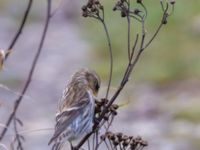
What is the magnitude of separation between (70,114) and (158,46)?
12523 millimetres

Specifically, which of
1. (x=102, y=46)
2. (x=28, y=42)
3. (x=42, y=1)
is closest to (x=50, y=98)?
(x=102, y=46)

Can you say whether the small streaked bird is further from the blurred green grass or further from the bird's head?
the blurred green grass

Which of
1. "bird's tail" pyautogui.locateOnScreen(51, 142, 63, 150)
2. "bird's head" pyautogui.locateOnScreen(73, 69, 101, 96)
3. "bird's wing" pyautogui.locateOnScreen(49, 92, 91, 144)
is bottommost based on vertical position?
"bird's tail" pyautogui.locateOnScreen(51, 142, 63, 150)

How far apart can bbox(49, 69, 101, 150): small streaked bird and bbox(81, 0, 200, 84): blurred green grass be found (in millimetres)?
10018

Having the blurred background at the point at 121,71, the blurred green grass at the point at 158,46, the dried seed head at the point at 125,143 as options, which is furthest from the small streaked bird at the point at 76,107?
the blurred green grass at the point at 158,46

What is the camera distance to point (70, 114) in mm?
6039

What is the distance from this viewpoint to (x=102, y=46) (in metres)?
18.8

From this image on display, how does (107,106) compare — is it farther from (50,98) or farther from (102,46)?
(102,46)

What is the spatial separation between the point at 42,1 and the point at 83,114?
17.0 meters

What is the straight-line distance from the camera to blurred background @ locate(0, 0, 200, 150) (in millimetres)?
14742

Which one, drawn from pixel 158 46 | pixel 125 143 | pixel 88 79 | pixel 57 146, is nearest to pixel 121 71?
pixel 158 46

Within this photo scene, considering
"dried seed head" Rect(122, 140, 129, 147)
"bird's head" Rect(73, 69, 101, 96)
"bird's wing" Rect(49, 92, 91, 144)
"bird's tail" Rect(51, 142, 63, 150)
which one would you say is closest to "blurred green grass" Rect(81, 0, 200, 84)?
"bird's head" Rect(73, 69, 101, 96)

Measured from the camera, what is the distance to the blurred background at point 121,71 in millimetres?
14742

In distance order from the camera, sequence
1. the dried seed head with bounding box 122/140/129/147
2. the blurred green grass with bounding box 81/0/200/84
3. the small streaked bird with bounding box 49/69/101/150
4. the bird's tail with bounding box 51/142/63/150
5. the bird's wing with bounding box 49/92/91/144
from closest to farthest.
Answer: the dried seed head with bounding box 122/140/129/147
the bird's tail with bounding box 51/142/63/150
the small streaked bird with bounding box 49/69/101/150
the bird's wing with bounding box 49/92/91/144
the blurred green grass with bounding box 81/0/200/84
